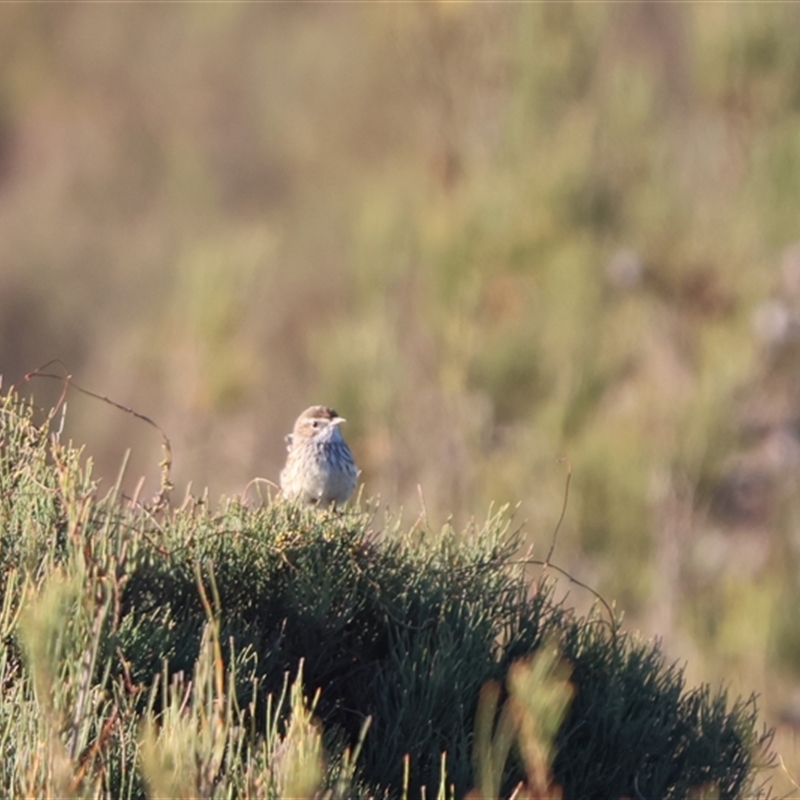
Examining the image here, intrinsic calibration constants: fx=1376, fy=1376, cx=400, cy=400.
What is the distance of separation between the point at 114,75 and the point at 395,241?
20404mm

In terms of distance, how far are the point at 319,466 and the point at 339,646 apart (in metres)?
1.17

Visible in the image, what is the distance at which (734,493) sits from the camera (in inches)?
508

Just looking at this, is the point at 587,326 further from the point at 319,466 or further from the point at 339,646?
the point at 339,646

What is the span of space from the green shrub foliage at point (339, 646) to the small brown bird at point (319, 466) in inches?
22.7

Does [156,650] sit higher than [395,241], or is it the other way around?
[395,241]

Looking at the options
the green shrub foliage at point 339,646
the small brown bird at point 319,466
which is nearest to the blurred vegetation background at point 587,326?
the small brown bird at point 319,466

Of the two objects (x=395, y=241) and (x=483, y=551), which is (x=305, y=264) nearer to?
(x=395, y=241)

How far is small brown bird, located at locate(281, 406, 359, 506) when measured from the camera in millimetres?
5633

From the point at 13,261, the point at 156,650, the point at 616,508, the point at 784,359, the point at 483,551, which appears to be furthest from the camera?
the point at 13,261

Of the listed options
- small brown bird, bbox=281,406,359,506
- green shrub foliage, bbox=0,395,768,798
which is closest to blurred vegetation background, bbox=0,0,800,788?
small brown bird, bbox=281,406,359,506

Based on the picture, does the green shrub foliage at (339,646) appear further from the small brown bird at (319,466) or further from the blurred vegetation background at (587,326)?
the blurred vegetation background at (587,326)

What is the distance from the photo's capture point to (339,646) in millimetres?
4668

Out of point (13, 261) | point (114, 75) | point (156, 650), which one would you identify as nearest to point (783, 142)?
point (156, 650)

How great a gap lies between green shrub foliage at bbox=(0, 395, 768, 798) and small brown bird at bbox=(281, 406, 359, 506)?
0.58 m
